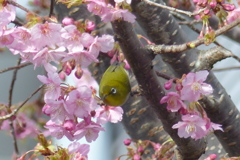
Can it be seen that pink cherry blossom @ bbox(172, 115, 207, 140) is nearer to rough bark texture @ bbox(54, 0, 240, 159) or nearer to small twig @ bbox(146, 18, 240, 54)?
rough bark texture @ bbox(54, 0, 240, 159)

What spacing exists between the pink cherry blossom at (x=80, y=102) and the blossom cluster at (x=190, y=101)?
6.6 inches

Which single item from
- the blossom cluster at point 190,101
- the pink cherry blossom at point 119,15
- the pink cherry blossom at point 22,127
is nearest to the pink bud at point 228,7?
the blossom cluster at point 190,101

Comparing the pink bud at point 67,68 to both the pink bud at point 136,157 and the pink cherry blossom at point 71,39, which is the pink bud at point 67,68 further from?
the pink bud at point 136,157

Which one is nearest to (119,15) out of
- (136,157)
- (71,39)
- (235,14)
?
(71,39)

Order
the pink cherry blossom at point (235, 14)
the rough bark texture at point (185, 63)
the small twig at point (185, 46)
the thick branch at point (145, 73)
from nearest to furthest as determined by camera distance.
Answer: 1. the small twig at point (185, 46)
2. the thick branch at point (145, 73)
3. the rough bark texture at point (185, 63)
4. the pink cherry blossom at point (235, 14)

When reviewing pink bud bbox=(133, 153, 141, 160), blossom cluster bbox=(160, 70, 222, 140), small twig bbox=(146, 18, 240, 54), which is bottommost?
pink bud bbox=(133, 153, 141, 160)

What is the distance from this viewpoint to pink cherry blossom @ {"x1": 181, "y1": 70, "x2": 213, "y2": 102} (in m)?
1.01

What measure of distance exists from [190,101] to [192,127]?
6 cm

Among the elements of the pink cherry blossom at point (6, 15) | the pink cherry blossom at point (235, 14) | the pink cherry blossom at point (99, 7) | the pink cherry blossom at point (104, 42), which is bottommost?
the pink cherry blossom at point (235, 14)

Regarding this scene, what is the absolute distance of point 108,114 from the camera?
1219mm

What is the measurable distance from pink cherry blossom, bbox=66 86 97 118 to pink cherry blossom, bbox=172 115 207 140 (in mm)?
202

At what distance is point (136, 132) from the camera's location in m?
1.52

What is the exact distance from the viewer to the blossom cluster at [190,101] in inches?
40.1

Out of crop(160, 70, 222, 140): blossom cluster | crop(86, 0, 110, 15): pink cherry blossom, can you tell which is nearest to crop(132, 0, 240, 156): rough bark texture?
crop(160, 70, 222, 140): blossom cluster
